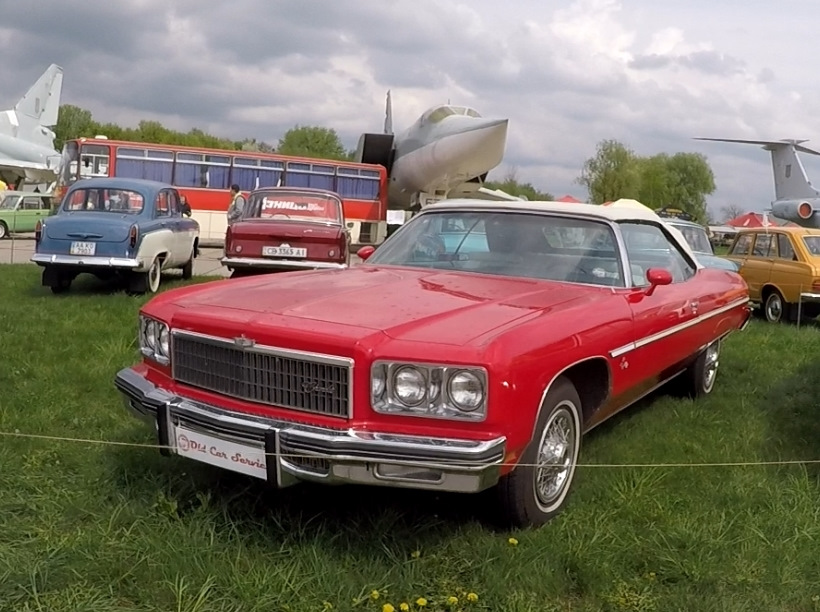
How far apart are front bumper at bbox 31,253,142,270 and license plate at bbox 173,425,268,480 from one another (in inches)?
285

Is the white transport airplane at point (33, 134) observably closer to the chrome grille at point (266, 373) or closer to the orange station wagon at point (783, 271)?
the orange station wagon at point (783, 271)

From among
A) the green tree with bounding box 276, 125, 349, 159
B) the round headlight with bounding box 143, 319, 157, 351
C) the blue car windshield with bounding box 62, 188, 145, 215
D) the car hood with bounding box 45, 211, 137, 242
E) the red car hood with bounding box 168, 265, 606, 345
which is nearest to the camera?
the red car hood with bounding box 168, 265, 606, 345

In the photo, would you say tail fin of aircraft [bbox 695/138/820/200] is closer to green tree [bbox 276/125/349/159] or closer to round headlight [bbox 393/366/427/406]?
round headlight [bbox 393/366/427/406]

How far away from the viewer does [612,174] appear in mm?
66750

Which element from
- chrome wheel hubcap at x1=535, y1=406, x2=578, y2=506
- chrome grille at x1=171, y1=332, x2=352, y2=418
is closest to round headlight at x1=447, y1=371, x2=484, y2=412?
chrome grille at x1=171, y1=332, x2=352, y2=418

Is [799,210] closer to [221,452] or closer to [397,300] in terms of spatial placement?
[397,300]

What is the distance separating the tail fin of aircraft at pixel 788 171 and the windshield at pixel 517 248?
28.7m

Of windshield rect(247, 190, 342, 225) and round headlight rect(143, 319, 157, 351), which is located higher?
windshield rect(247, 190, 342, 225)

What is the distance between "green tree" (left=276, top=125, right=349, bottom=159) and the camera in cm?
8300

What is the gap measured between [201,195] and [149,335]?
68.5ft

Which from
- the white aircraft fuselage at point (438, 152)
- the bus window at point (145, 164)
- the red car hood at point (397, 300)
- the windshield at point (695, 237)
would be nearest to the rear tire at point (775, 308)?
the windshield at point (695, 237)

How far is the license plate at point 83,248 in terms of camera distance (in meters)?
10.2

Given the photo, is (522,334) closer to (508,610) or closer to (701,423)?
(508,610)

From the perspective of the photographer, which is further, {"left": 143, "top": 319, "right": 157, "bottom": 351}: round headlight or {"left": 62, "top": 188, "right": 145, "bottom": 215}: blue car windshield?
{"left": 62, "top": 188, "right": 145, "bottom": 215}: blue car windshield
